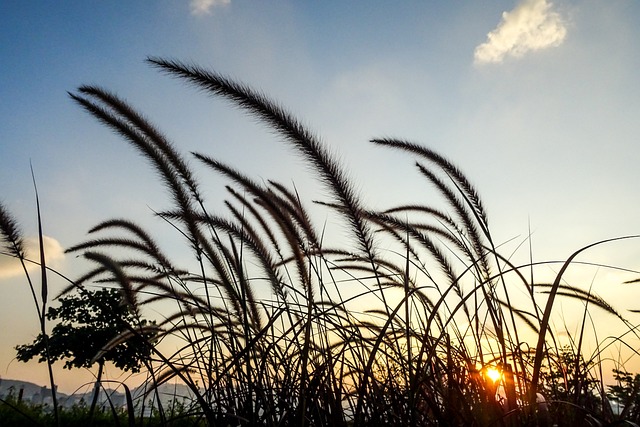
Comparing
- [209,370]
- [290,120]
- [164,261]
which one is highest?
[290,120]

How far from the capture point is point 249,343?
2.01 meters

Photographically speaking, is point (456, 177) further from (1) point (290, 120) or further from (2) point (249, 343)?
(2) point (249, 343)

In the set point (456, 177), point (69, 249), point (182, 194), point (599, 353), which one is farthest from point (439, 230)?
point (69, 249)

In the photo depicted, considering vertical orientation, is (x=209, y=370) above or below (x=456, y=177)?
below

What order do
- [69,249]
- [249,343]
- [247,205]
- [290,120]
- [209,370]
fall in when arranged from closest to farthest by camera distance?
1. [249,343]
2. [209,370]
3. [290,120]
4. [247,205]
5. [69,249]

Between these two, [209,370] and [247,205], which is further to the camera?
[247,205]

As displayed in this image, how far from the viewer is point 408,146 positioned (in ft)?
11.2

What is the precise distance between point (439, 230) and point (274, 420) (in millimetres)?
1812

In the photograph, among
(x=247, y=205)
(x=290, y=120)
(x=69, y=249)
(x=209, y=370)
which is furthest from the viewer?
(x=69, y=249)

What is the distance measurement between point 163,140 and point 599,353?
115 inches

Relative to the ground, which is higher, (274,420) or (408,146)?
(408,146)

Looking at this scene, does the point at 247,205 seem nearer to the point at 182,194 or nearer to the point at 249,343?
the point at 182,194

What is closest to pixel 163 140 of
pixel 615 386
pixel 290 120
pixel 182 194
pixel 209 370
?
pixel 182 194

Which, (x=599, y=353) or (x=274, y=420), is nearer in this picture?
(x=274, y=420)
